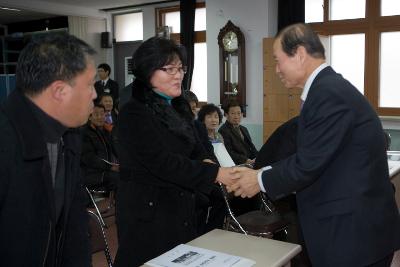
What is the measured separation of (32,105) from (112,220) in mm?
3067

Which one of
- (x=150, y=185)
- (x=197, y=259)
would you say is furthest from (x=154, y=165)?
(x=197, y=259)

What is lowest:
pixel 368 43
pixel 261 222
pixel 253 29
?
pixel 261 222

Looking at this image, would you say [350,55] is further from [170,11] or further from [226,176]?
[226,176]

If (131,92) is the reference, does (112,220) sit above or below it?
below

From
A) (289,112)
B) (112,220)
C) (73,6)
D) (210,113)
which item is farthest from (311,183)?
(73,6)

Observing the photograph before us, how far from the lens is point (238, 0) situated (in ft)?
23.4

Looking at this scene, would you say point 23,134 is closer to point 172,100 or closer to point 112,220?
point 172,100

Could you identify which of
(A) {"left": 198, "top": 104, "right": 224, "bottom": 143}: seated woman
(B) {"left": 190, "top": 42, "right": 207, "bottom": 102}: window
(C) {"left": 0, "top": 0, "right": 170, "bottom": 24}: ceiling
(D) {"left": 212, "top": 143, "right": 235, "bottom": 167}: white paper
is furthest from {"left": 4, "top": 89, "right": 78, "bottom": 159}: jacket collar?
(C) {"left": 0, "top": 0, "right": 170, "bottom": 24}: ceiling

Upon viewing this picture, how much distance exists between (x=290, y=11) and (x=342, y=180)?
18.2 ft

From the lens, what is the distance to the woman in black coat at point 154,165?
1.82 metres

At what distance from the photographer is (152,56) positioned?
72.4 inches

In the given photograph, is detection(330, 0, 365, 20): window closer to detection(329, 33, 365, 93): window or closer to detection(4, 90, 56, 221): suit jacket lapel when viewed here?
detection(329, 33, 365, 93): window

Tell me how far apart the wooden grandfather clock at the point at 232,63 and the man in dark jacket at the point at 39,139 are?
5.89 m

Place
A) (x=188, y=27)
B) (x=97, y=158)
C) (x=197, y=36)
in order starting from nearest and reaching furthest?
(x=97, y=158), (x=188, y=27), (x=197, y=36)
